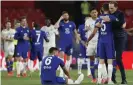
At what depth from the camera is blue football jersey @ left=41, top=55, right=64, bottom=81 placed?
12922mm

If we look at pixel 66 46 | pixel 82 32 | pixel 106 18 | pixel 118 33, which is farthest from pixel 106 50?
pixel 82 32

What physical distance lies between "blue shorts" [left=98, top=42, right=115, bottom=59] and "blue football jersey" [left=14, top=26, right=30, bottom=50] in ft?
19.0

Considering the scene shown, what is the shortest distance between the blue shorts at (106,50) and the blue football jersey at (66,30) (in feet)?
14.3

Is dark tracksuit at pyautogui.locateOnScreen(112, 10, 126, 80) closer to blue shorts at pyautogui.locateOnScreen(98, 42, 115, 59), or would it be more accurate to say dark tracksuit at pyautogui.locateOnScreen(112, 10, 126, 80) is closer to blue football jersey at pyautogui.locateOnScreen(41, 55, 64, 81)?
blue shorts at pyautogui.locateOnScreen(98, 42, 115, 59)

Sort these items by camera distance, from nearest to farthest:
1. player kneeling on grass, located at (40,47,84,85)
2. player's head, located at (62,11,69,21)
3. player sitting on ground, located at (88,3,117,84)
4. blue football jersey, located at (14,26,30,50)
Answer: player kneeling on grass, located at (40,47,84,85) → player sitting on ground, located at (88,3,117,84) → player's head, located at (62,11,69,21) → blue football jersey, located at (14,26,30,50)

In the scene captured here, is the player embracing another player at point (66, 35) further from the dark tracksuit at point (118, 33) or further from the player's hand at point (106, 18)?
the player's hand at point (106, 18)

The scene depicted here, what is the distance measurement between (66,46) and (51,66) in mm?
5732

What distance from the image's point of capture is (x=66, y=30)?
61.3ft

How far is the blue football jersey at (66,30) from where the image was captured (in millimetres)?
18578

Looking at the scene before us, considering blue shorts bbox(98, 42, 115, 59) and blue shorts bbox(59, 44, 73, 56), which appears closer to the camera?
blue shorts bbox(98, 42, 115, 59)

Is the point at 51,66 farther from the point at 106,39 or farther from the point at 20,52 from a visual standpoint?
the point at 20,52

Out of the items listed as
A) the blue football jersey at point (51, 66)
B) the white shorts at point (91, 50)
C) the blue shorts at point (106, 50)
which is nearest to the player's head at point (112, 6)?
the blue shorts at point (106, 50)

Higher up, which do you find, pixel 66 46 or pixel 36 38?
pixel 36 38

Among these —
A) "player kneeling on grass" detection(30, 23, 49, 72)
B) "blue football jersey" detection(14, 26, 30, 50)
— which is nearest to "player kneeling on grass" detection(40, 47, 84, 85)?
"blue football jersey" detection(14, 26, 30, 50)
